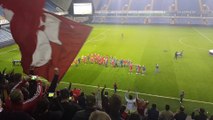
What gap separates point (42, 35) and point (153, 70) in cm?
2237

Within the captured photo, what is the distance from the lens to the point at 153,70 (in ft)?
98.7

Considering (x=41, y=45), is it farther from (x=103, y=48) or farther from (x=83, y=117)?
(x=103, y=48)

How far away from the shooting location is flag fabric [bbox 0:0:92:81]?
27.9ft

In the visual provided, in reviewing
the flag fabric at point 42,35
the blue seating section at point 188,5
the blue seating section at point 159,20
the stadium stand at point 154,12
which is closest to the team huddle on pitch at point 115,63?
the flag fabric at point 42,35

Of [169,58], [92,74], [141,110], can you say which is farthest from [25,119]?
[169,58]

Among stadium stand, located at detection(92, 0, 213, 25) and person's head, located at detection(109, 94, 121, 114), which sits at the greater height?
stadium stand, located at detection(92, 0, 213, 25)

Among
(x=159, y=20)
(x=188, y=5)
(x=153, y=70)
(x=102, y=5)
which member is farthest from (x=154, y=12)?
(x=153, y=70)

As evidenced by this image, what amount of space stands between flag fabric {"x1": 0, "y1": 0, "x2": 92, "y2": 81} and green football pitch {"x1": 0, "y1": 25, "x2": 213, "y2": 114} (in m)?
12.8

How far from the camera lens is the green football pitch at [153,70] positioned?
2292cm

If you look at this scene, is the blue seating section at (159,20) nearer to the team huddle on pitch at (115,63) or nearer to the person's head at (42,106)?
the team huddle on pitch at (115,63)

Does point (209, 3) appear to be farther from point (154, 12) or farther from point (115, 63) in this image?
point (115, 63)

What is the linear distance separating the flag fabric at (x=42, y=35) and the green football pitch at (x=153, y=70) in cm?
1279

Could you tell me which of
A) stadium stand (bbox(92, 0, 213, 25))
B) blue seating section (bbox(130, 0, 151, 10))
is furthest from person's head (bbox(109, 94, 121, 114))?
blue seating section (bbox(130, 0, 151, 10))

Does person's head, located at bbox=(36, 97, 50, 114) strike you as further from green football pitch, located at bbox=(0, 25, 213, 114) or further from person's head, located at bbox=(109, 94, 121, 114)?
green football pitch, located at bbox=(0, 25, 213, 114)
